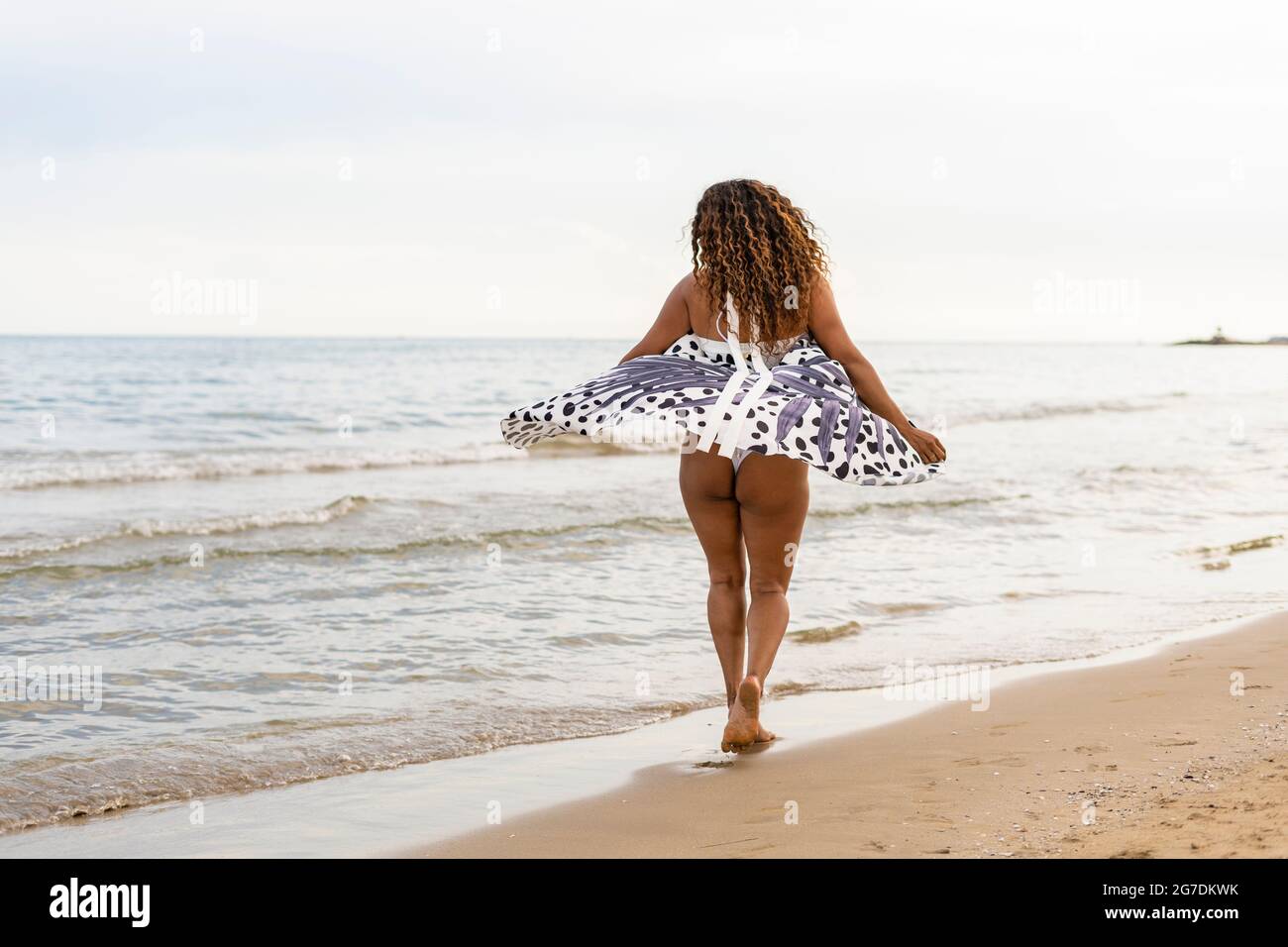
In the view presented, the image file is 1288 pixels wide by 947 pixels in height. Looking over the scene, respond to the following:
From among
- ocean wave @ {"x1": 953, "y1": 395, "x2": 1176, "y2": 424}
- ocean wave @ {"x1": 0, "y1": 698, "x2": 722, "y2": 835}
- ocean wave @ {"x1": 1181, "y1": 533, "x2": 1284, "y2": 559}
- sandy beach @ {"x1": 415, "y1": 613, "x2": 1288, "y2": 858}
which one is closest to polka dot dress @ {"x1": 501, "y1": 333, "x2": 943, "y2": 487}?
sandy beach @ {"x1": 415, "y1": 613, "x2": 1288, "y2": 858}

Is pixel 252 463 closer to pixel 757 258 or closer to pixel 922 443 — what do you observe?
pixel 757 258

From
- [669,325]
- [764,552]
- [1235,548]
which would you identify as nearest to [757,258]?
[669,325]

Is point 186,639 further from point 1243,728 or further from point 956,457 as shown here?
point 956,457

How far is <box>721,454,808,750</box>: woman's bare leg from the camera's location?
401 centimetres

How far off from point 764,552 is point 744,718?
60 centimetres

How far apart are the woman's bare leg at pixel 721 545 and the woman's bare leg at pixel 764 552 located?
0.16ft

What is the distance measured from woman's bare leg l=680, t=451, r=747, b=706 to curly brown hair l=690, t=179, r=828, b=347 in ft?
1.61

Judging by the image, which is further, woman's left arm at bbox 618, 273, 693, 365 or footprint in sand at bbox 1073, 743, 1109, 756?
woman's left arm at bbox 618, 273, 693, 365

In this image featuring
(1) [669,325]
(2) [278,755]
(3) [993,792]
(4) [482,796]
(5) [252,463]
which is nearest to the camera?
(3) [993,792]

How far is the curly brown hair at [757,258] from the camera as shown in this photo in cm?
391

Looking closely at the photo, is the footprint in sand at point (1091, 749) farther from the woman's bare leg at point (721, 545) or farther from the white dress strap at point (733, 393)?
the white dress strap at point (733, 393)

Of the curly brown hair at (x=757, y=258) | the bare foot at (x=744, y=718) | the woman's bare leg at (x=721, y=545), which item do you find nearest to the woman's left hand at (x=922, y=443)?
the curly brown hair at (x=757, y=258)

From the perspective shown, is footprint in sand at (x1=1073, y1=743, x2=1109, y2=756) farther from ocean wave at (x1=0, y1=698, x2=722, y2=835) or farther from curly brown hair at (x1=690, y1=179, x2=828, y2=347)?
curly brown hair at (x1=690, y1=179, x2=828, y2=347)

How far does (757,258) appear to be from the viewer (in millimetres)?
3887
